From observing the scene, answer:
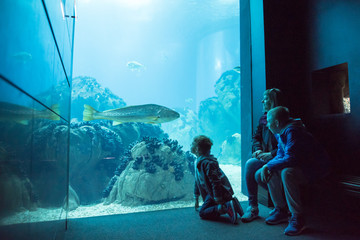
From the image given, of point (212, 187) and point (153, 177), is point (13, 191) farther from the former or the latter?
point (153, 177)

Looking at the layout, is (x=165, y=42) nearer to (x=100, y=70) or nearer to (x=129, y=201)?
(x=100, y=70)

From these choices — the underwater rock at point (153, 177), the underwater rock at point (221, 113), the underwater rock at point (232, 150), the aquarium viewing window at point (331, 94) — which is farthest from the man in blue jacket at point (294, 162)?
the underwater rock at point (221, 113)

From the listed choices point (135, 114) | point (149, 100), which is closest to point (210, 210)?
point (135, 114)

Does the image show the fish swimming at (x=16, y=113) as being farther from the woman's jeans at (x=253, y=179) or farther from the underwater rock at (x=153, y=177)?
the underwater rock at (x=153, y=177)

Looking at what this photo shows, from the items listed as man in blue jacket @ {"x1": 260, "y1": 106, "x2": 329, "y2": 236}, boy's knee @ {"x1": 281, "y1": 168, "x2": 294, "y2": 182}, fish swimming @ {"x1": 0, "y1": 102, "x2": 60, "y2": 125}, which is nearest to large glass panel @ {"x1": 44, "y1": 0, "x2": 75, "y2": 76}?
fish swimming @ {"x1": 0, "y1": 102, "x2": 60, "y2": 125}

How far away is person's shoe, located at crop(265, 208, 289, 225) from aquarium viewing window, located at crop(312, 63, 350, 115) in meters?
1.60

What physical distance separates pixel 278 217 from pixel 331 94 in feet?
6.64

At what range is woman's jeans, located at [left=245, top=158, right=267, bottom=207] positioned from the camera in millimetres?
2527

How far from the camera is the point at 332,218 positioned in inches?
95.4

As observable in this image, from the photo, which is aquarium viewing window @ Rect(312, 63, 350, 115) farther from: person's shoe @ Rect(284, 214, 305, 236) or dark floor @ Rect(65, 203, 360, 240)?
person's shoe @ Rect(284, 214, 305, 236)

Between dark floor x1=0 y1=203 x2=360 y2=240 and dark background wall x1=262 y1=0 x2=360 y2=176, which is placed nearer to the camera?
dark floor x1=0 y1=203 x2=360 y2=240

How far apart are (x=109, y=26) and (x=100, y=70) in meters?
4.54

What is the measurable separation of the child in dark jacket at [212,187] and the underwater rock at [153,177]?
3.78 ft

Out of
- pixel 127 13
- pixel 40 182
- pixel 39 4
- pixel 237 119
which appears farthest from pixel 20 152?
pixel 127 13
